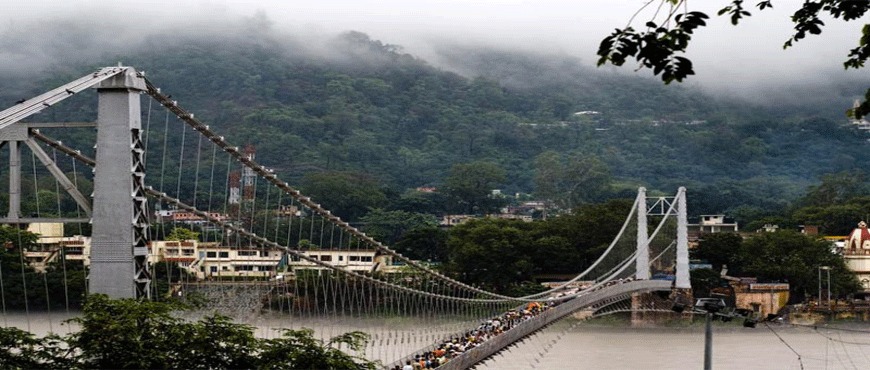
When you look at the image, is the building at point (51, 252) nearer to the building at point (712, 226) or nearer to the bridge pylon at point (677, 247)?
the bridge pylon at point (677, 247)

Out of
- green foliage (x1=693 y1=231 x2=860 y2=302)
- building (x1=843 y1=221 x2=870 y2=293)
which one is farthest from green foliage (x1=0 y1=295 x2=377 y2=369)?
building (x1=843 y1=221 x2=870 y2=293)

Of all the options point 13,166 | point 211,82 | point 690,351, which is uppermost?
point 211,82

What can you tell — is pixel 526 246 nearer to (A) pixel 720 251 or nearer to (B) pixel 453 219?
(A) pixel 720 251

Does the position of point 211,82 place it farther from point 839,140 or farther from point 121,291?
point 121,291

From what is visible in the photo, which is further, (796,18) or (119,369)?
(119,369)

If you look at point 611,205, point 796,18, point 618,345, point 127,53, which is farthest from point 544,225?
point 127,53

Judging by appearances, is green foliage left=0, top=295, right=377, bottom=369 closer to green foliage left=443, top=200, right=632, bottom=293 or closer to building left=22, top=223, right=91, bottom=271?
building left=22, top=223, right=91, bottom=271
